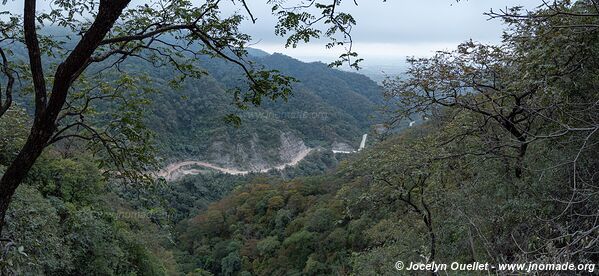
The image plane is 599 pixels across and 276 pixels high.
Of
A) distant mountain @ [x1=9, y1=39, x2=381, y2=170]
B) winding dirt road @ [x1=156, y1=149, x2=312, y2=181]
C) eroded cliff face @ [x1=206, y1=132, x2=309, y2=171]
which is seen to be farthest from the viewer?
eroded cliff face @ [x1=206, y1=132, x2=309, y2=171]

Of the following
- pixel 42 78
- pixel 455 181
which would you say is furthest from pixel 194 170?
pixel 42 78

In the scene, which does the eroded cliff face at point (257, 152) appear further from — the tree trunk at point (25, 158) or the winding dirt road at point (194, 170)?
the tree trunk at point (25, 158)

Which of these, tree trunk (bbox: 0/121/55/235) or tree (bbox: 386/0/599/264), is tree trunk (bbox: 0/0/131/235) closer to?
tree trunk (bbox: 0/121/55/235)

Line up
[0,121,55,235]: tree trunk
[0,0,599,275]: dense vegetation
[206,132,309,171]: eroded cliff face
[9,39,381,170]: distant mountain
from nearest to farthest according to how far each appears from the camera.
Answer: [0,121,55,235]: tree trunk → [0,0,599,275]: dense vegetation → [9,39,381,170]: distant mountain → [206,132,309,171]: eroded cliff face

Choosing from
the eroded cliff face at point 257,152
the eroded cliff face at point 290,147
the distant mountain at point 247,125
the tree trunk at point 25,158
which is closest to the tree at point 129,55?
the tree trunk at point 25,158

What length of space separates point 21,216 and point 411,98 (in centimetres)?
683

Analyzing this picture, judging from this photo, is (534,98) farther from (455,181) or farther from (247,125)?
(247,125)

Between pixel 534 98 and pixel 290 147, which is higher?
pixel 534 98

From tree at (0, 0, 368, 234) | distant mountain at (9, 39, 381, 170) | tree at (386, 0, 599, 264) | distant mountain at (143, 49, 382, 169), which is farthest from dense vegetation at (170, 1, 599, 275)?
distant mountain at (143, 49, 382, 169)

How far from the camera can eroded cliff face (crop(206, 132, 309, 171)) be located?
5288 centimetres

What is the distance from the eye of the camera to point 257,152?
182 feet

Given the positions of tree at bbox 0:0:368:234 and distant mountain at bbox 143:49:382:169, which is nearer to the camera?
tree at bbox 0:0:368:234

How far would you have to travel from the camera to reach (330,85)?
8369cm

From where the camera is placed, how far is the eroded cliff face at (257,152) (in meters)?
52.9
